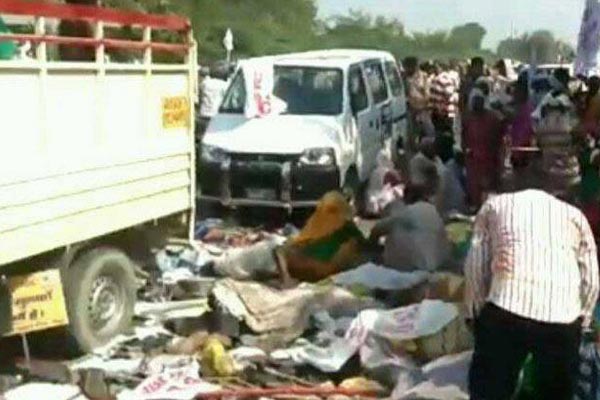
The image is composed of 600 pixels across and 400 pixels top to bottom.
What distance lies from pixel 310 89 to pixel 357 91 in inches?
27.4

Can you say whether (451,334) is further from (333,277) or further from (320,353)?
(333,277)

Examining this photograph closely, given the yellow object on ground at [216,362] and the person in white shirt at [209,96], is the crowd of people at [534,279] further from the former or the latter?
the person in white shirt at [209,96]

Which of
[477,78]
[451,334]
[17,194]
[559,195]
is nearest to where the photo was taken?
[559,195]

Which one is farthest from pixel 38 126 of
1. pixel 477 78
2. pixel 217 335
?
pixel 477 78

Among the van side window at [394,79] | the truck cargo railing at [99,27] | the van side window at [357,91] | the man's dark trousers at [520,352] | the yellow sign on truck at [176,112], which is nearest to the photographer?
the man's dark trousers at [520,352]

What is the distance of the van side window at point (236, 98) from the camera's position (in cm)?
1559

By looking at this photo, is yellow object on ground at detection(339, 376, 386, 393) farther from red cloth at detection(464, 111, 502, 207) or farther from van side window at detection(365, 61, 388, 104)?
van side window at detection(365, 61, 388, 104)

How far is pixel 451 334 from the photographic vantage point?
7.92 metres

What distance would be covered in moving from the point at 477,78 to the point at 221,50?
3725 cm

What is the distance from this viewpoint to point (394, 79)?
18.5 meters

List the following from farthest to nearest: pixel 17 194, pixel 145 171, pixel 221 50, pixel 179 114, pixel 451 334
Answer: pixel 221 50, pixel 179 114, pixel 145 171, pixel 451 334, pixel 17 194

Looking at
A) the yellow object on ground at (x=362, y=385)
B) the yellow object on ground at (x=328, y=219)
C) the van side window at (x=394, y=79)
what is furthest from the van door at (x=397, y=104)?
the yellow object on ground at (x=362, y=385)

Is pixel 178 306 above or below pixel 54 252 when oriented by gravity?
below

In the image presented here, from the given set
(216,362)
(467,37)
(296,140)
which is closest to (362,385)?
(216,362)
